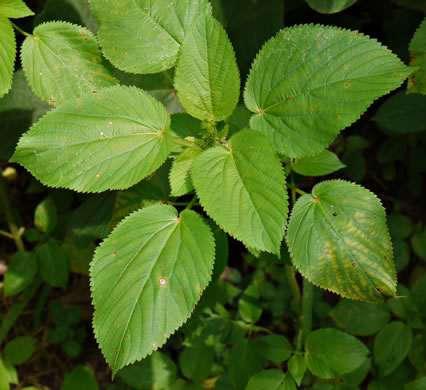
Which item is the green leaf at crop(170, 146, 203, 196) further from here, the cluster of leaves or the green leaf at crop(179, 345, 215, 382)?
the green leaf at crop(179, 345, 215, 382)

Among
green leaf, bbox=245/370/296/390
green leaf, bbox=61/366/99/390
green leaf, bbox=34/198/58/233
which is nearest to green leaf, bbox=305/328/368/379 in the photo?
green leaf, bbox=245/370/296/390

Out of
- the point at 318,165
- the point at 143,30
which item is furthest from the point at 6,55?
the point at 318,165

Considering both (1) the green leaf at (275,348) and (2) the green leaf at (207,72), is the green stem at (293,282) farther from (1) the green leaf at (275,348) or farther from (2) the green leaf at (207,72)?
(2) the green leaf at (207,72)

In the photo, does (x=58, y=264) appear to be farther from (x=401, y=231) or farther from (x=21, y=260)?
(x=401, y=231)

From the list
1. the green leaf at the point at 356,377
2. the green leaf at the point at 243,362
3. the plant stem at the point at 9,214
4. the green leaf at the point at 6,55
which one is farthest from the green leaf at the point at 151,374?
the green leaf at the point at 6,55

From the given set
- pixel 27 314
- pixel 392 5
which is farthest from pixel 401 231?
pixel 27 314

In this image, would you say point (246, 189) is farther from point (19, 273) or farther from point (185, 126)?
point (19, 273)
